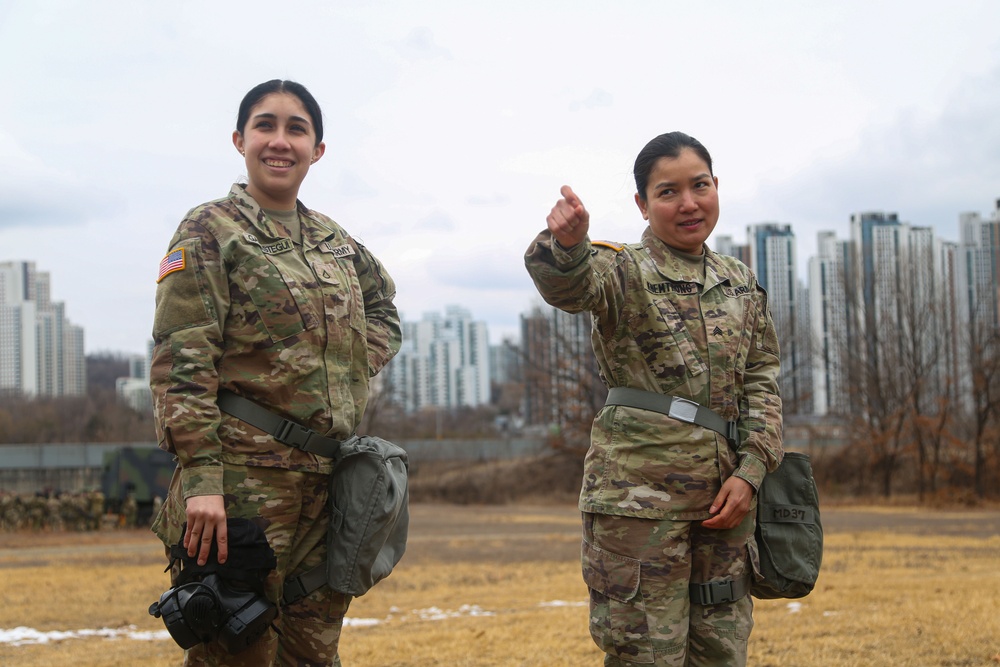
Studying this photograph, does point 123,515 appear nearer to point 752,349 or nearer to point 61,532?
point 61,532

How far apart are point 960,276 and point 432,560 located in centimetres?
3853

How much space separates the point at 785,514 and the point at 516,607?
5.58 metres

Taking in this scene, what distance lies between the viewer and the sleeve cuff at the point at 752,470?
3.15 meters

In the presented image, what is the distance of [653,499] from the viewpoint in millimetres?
3105

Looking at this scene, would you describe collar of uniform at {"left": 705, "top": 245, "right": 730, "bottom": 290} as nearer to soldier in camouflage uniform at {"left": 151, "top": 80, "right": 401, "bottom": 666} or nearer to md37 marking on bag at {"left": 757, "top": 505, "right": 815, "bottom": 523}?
md37 marking on bag at {"left": 757, "top": 505, "right": 815, "bottom": 523}

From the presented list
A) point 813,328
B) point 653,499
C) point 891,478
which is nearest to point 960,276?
point 813,328

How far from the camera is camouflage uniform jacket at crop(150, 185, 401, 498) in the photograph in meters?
2.74

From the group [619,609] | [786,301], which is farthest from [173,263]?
[786,301]

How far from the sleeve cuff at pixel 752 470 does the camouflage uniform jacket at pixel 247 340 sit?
1.27m

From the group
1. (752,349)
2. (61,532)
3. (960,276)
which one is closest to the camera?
(752,349)

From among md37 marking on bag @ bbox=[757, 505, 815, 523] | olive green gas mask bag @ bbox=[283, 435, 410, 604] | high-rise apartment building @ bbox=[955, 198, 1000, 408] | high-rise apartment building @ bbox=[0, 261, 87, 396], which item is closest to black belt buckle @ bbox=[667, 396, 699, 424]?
md37 marking on bag @ bbox=[757, 505, 815, 523]

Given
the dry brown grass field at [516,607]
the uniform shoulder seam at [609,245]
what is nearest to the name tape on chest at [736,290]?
the uniform shoulder seam at [609,245]

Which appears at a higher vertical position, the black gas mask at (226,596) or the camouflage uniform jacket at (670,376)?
the camouflage uniform jacket at (670,376)

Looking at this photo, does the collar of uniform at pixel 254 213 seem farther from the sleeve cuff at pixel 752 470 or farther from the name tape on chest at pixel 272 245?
the sleeve cuff at pixel 752 470
